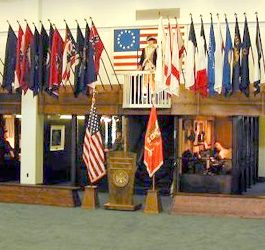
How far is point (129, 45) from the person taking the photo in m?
14.6

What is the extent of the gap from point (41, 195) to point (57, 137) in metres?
4.31

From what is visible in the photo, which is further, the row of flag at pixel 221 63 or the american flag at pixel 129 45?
the american flag at pixel 129 45

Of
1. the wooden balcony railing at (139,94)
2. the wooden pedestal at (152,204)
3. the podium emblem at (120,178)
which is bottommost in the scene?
the wooden pedestal at (152,204)

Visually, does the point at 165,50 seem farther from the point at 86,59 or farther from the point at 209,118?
the point at 209,118

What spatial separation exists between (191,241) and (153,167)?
312 centimetres

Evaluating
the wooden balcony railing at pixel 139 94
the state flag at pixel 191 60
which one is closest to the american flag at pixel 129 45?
the wooden balcony railing at pixel 139 94

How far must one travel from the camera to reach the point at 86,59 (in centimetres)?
1369

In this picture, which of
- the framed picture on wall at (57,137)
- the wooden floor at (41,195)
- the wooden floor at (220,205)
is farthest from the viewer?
the framed picture on wall at (57,137)

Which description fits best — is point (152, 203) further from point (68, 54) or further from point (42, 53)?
point (42, 53)

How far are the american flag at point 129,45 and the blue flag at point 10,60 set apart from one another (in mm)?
2685

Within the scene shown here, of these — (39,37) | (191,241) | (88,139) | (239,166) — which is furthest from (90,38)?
(191,241)

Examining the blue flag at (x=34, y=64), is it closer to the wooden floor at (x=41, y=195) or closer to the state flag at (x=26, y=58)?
the state flag at (x=26, y=58)

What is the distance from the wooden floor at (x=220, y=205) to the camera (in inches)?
432

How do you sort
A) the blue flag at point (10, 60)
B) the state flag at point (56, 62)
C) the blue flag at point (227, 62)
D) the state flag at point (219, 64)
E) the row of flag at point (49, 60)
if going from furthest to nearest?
the blue flag at point (10, 60) < the state flag at point (56, 62) < the row of flag at point (49, 60) < the state flag at point (219, 64) < the blue flag at point (227, 62)
